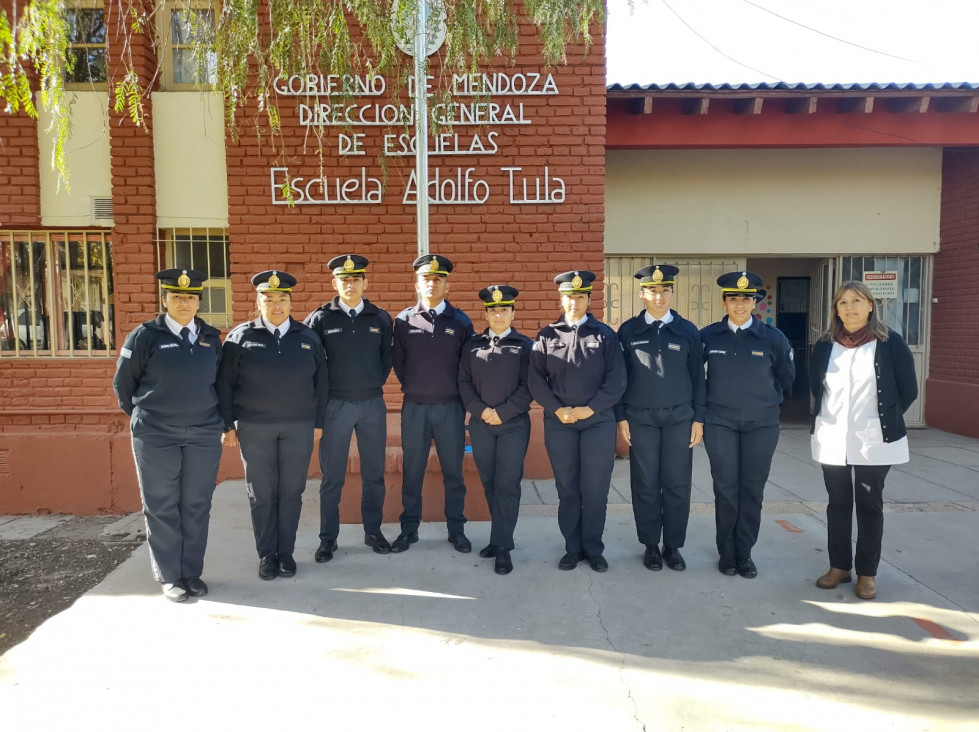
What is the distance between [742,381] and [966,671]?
1.74 meters

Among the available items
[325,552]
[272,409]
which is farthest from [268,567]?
[272,409]

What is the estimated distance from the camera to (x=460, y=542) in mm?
4414

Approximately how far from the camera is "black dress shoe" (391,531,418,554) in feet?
14.4

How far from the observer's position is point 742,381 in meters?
3.92

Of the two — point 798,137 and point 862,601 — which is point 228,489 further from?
point 798,137

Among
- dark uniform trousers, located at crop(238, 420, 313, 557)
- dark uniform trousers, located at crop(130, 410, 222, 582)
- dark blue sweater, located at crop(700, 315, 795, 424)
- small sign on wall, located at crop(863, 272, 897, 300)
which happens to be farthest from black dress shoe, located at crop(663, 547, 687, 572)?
small sign on wall, located at crop(863, 272, 897, 300)

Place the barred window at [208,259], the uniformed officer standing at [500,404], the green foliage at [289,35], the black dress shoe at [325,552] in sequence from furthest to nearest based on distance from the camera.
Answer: the barred window at [208,259] → the black dress shoe at [325,552] → the uniformed officer standing at [500,404] → the green foliage at [289,35]

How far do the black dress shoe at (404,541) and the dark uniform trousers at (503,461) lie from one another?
0.60 meters

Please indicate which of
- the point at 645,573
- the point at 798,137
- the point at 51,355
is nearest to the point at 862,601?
the point at 645,573

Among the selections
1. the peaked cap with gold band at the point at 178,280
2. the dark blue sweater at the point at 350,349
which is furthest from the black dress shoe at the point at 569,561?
the peaked cap with gold band at the point at 178,280

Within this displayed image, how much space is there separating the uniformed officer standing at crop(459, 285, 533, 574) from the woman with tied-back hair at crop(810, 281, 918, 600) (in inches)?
70.9

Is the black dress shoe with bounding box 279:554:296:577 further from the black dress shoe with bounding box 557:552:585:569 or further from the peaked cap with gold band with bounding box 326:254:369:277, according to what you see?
the peaked cap with gold band with bounding box 326:254:369:277

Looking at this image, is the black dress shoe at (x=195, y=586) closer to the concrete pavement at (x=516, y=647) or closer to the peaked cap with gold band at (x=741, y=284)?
the concrete pavement at (x=516, y=647)

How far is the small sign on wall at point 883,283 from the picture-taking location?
8578 mm
